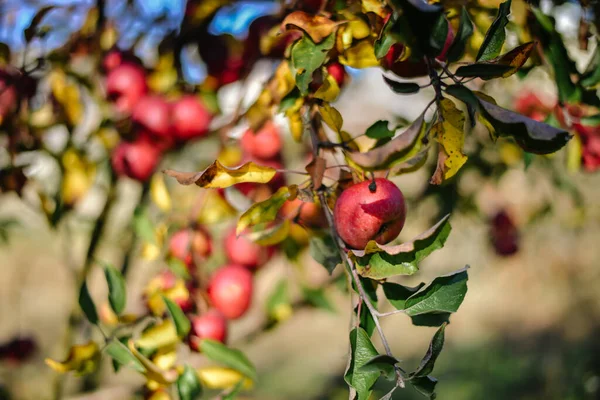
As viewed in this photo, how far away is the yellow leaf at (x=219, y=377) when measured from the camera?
0.77m

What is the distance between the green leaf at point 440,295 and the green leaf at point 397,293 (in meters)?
0.02

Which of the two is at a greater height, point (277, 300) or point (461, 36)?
point (461, 36)

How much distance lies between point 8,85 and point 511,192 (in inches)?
106

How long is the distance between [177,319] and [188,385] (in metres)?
0.08

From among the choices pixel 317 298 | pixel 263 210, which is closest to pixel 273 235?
pixel 263 210

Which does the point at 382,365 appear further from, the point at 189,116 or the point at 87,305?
the point at 189,116

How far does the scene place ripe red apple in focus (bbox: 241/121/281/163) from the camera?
3.05 feet

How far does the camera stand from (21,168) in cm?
82

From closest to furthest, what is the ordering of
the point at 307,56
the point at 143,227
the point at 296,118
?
the point at 307,56 → the point at 296,118 → the point at 143,227

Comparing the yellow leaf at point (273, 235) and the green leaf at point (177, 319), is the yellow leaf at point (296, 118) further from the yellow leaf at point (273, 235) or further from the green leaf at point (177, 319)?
the green leaf at point (177, 319)

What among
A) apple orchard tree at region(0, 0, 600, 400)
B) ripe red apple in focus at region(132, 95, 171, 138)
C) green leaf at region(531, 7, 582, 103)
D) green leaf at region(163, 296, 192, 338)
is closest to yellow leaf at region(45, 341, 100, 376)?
apple orchard tree at region(0, 0, 600, 400)

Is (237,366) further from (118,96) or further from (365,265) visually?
(118,96)

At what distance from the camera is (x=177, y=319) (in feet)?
2.23

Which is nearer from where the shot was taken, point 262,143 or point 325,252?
point 325,252
